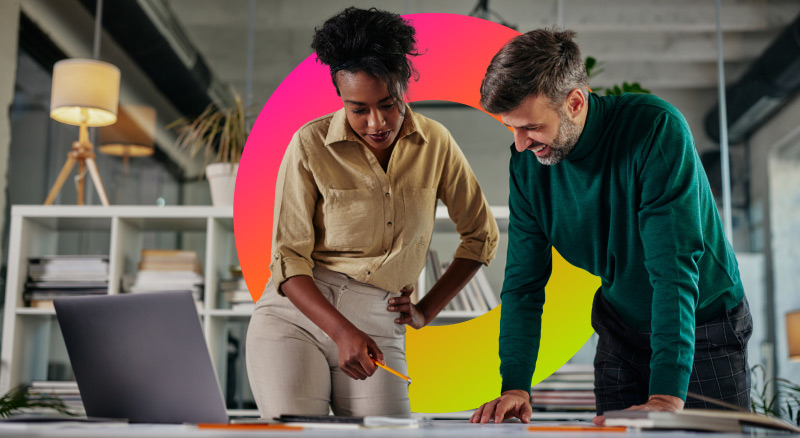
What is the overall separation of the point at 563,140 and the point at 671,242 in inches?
13.5

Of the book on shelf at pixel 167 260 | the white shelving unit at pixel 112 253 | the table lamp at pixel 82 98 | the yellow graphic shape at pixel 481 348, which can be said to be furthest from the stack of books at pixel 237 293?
the yellow graphic shape at pixel 481 348

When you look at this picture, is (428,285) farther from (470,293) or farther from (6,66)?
(6,66)

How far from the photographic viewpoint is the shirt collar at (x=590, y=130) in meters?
1.61

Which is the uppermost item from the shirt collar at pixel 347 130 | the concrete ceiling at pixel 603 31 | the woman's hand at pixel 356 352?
the concrete ceiling at pixel 603 31

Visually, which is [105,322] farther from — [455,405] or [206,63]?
[206,63]

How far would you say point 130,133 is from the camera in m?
3.84

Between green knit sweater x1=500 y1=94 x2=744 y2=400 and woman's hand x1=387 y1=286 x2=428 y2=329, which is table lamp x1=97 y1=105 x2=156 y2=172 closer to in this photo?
woman's hand x1=387 y1=286 x2=428 y2=329

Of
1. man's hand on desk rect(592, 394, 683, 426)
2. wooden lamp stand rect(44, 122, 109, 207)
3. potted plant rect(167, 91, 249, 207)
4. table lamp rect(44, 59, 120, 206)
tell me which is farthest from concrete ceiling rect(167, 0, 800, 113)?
man's hand on desk rect(592, 394, 683, 426)

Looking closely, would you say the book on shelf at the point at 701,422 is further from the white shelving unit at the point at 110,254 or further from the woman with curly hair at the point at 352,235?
the white shelving unit at the point at 110,254

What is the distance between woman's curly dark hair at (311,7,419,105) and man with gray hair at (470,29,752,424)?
0.27 metres

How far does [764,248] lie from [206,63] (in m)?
3.16

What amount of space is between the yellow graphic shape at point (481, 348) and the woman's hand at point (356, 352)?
0.83 meters

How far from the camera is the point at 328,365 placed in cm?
183

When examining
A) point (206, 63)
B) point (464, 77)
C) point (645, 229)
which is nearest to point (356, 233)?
point (645, 229)
